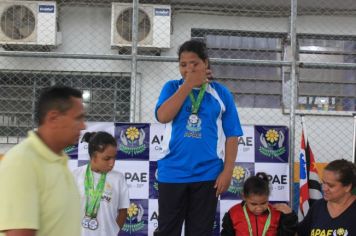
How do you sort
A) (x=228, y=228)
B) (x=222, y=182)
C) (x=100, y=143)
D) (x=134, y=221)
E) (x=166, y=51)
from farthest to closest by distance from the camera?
(x=166, y=51) < (x=134, y=221) < (x=228, y=228) < (x=100, y=143) < (x=222, y=182)

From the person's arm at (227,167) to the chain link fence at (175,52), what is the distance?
176 inches

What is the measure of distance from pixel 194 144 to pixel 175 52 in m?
5.34

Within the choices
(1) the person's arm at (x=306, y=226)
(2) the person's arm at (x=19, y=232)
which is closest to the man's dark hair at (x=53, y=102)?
(2) the person's arm at (x=19, y=232)

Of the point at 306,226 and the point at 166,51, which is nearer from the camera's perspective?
the point at 306,226

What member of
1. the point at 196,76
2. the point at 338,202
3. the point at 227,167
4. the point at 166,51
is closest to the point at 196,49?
the point at 196,76

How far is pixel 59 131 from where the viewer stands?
1.88 meters

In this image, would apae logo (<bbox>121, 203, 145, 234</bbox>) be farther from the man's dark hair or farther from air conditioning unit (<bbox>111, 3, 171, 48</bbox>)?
air conditioning unit (<bbox>111, 3, 171, 48</bbox>)

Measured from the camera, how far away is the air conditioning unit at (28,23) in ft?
26.2

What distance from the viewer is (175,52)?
8344 millimetres

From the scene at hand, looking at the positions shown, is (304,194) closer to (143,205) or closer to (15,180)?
(143,205)

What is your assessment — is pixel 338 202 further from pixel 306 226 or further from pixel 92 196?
pixel 92 196

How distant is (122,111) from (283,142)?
3.47m

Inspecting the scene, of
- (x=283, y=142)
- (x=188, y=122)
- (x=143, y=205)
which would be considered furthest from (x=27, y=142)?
(x=283, y=142)

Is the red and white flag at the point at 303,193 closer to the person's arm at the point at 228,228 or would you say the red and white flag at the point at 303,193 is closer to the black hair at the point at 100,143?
the person's arm at the point at 228,228
